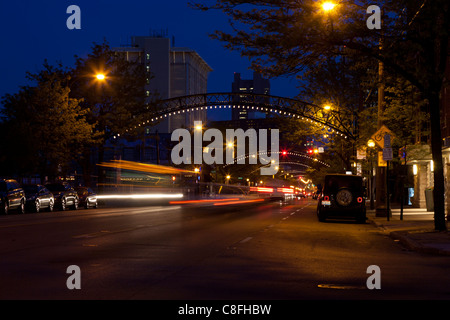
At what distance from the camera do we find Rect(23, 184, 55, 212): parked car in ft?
122

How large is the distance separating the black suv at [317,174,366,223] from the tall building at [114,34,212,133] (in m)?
121

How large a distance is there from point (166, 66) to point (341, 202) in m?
129

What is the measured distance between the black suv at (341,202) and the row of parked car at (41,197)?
53.8 feet

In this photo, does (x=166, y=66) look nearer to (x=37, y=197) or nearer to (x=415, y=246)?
(x=37, y=197)

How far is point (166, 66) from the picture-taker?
508ft

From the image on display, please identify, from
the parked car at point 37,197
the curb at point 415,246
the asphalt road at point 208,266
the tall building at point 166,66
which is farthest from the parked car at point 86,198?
the tall building at point 166,66

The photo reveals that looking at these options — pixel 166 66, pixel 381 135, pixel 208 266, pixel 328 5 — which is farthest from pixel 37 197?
pixel 166 66

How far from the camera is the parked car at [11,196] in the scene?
33.9 meters

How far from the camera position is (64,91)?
47406 millimetres

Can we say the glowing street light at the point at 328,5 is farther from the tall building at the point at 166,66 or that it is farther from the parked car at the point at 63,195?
the tall building at the point at 166,66
